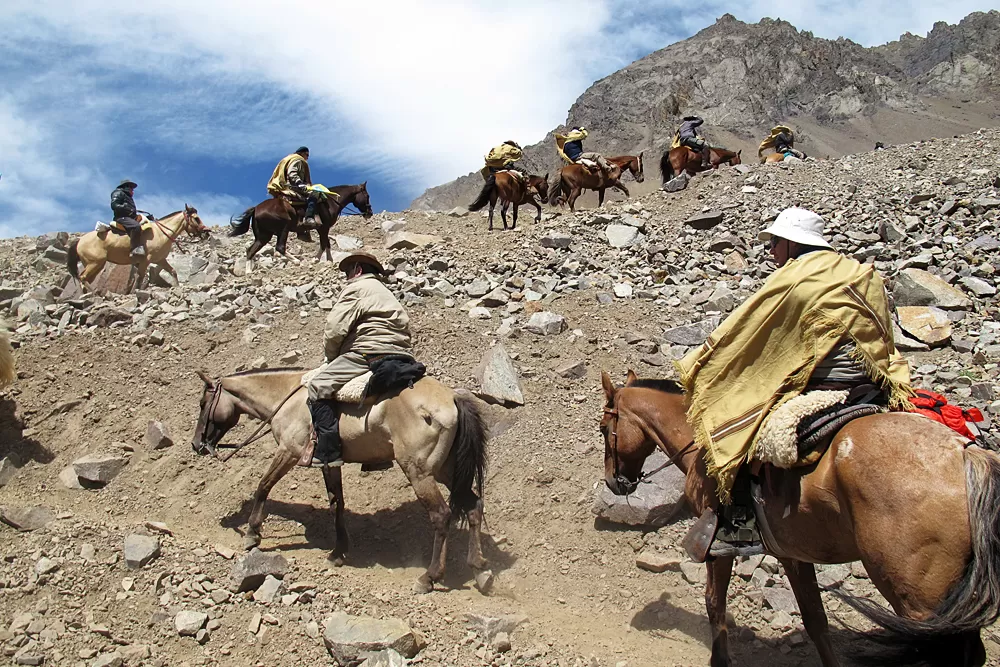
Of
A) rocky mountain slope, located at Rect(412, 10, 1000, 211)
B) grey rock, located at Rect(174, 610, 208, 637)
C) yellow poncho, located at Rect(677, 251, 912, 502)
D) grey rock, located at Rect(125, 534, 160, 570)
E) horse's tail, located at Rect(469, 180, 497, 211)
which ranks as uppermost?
rocky mountain slope, located at Rect(412, 10, 1000, 211)

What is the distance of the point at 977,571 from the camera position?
2811 mm

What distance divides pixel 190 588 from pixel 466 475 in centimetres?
219

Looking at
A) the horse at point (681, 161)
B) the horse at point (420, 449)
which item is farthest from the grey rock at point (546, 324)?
the horse at point (681, 161)

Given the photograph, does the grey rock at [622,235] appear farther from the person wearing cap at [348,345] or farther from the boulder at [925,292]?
the person wearing cap at [348,345]

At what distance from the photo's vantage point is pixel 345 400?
6.00 meters

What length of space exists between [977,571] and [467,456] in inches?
149

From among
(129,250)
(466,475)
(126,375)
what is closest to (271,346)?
(126,375)

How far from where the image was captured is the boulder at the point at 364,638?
4375mm

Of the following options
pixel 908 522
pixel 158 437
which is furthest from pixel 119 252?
pixel 908 522

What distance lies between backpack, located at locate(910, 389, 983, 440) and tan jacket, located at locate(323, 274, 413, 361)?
3904 mm

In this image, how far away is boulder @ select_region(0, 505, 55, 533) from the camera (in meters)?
5.67

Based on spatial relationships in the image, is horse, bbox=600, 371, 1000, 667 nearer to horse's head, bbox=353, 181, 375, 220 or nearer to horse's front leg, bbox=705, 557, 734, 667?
horse's front leg, bbox=705, 557, 734, 667

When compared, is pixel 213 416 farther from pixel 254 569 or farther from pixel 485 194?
pixel 485 194

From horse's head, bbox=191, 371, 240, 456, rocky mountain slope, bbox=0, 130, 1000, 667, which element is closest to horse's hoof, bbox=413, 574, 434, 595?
rocky mountain slope, bbox=0, 130, 1000, 667
